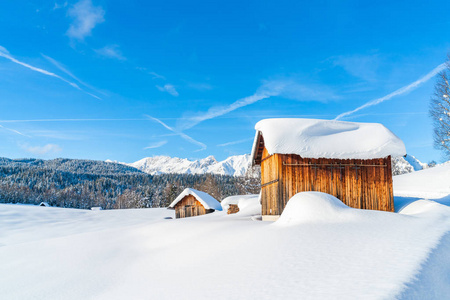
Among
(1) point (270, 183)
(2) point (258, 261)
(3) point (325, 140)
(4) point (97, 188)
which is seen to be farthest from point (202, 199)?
(4) point (97, 188)

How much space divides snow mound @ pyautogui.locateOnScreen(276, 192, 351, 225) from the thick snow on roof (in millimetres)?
5095

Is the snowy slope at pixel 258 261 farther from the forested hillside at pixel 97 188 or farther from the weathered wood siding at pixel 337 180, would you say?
the forested hillside at pixel 97 188

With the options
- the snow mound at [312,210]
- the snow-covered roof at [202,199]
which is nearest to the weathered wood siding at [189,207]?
the snow-covered roof at [202,199]

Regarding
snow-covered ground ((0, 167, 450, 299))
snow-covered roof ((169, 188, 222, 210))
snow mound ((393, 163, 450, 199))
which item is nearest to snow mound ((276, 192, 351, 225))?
snow-covered ground ((0, 167, 450, 299))

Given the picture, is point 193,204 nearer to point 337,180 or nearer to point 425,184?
point 337,180

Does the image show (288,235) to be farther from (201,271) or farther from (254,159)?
(254,159)

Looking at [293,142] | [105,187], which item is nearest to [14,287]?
[293,142]

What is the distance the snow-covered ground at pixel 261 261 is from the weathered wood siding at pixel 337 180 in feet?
10.5

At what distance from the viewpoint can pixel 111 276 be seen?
977cm

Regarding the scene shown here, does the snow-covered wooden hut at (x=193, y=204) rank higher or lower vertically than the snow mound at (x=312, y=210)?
lower

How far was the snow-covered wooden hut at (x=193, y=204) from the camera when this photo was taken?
33434mm

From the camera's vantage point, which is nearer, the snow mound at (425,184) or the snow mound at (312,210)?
the snow mound at (312,210)

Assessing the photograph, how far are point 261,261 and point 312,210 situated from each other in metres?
4.43

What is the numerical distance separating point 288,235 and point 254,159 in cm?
1322
